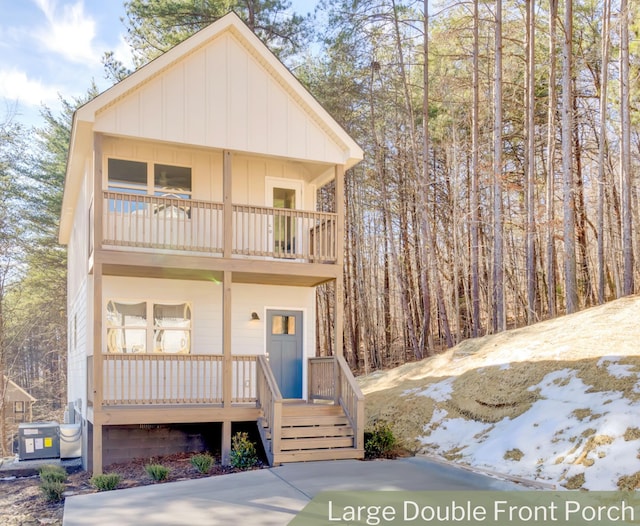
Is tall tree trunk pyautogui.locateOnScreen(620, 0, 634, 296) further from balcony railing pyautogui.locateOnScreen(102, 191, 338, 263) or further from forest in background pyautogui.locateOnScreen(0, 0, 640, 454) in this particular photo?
balcony railing pyautogui.locateOnScreen(102, 191, 338, 263)

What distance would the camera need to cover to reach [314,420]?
1047 centimetres

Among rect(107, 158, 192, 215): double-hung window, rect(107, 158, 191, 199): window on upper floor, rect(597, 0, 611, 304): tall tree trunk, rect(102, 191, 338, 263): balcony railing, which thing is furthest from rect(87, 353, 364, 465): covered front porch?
rect(597, 0, 611, 304): tall tree trunk

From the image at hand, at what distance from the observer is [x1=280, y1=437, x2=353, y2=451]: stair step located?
32.8ft

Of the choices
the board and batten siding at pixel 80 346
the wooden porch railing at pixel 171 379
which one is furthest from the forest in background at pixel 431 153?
the board and batten siding at pixel 80 346

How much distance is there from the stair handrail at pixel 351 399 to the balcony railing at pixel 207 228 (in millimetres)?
2277

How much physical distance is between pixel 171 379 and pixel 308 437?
2561mm

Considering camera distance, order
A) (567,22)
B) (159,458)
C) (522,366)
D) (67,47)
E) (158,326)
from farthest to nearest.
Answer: (67,47) < (567,22) < (158,326) < (159,458) < (522,366)

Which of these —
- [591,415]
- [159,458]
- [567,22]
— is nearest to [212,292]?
[159,458]

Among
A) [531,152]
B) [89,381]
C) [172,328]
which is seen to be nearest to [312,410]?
[172,328]

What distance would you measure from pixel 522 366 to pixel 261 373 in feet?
15.1

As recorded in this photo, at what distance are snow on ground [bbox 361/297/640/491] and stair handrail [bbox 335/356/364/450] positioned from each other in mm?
1049

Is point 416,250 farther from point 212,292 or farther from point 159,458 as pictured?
point 159,458

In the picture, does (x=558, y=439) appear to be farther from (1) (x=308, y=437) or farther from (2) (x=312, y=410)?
(2) (x=312, y=410)

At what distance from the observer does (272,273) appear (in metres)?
11.6
